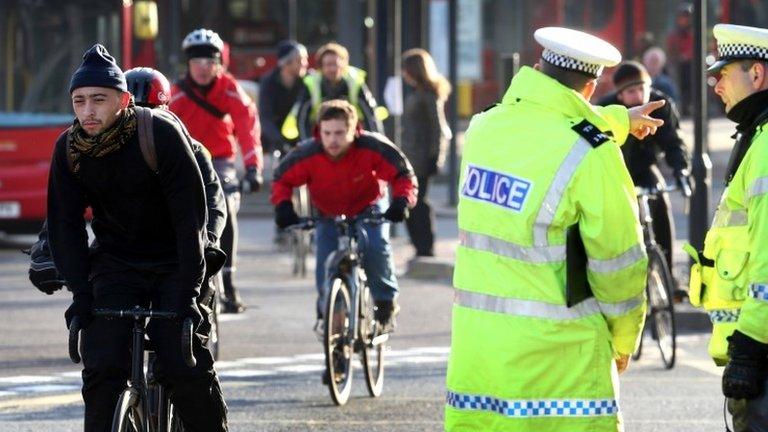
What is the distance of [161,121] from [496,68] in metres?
34.1

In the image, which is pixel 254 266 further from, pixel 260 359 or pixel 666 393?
pixel 666 393

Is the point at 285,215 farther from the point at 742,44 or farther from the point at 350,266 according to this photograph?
the point at 742,44

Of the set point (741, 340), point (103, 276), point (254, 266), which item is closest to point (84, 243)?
point (103, 276)

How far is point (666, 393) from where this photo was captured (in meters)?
10.6

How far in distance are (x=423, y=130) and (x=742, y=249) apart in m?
11.2

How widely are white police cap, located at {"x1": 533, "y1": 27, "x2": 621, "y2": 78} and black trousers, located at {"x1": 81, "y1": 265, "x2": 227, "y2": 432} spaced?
5.52 feet

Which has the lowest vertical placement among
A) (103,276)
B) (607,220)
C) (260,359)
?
(260,359)

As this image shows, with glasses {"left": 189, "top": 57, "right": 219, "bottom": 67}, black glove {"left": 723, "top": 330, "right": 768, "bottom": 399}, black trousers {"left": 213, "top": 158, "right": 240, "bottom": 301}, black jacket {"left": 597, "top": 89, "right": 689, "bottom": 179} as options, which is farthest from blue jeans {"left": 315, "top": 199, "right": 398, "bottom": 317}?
black glove {"left": 723, "top": 330, "right": 768, "bottom": 399}

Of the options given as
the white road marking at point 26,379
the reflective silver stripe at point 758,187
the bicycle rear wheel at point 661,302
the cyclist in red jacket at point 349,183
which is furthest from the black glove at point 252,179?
the reflective silver stripe at point 758,187

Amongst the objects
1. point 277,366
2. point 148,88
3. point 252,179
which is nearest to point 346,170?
point 277,366

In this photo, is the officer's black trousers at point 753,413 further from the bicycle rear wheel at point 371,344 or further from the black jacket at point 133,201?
the bicycle rear wheel at point 371,344

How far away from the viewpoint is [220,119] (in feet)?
40.7

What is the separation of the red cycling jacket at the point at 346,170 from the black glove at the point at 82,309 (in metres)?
3.90

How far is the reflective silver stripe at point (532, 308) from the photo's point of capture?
542 cm
